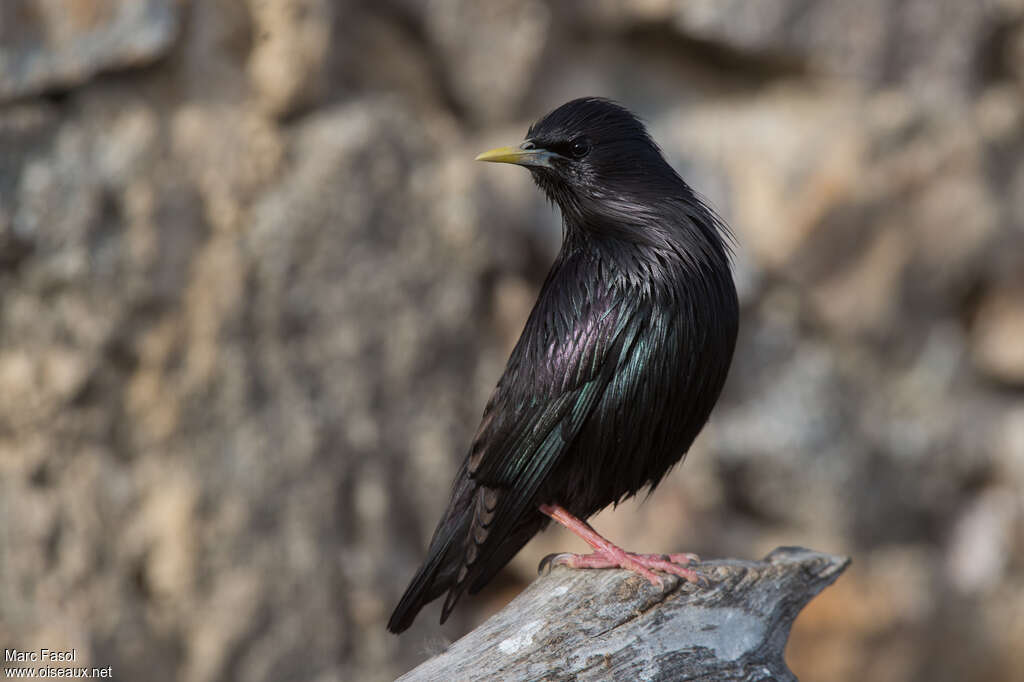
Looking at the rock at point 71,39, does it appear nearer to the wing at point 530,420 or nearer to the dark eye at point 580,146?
the dark eye at point 580,146

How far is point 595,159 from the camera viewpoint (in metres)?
3.59

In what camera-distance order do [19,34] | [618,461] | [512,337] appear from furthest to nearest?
1. [512,337]
2. [19,34]
3. [618,461]

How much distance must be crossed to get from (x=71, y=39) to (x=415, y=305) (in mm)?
1936

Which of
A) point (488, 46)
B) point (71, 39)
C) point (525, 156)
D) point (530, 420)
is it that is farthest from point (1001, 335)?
point (71, 39)

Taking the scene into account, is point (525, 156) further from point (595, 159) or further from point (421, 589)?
point (421, 589)

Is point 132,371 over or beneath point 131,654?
over

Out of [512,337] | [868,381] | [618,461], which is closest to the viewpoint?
[618,461]

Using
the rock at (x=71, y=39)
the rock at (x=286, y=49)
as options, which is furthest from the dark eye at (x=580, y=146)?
the rock at (x=71, y=39)

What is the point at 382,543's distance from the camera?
5.68m

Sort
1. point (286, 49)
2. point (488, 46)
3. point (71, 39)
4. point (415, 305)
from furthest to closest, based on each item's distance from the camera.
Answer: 1. point (488, 46)
2. point (415, 305)
3. point (286, 49)
4. point (71, 39)

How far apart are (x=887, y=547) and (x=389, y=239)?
331cm

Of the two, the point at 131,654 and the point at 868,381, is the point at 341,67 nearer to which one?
the point at 131,654

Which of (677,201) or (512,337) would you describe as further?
(512,337)

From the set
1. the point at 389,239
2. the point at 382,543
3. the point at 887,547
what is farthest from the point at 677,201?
the point at 887,547
